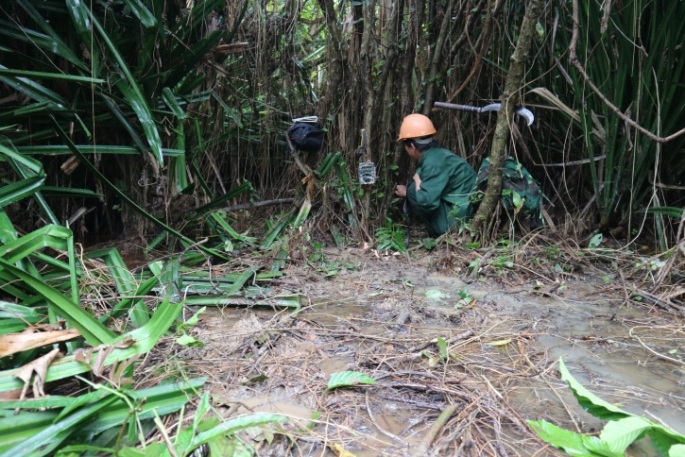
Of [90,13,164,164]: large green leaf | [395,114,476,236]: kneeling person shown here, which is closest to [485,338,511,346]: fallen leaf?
[395,114,476,236]: kneeling person

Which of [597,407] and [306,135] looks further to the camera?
[306,135]

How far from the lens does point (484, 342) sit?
1739mm

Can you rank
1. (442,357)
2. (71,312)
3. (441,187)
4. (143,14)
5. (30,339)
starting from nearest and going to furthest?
1. (30,339)
2. (71,312)
3. (442,357)
4. (143,14)
5. (441,187)

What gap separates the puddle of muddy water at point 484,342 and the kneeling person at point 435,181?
0.71 m

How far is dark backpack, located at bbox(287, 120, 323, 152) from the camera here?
3254mm

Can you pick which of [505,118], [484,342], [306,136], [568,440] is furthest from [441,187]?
[568,440]

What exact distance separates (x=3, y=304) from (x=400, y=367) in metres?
1.34

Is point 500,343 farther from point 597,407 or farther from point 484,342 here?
point 597,407

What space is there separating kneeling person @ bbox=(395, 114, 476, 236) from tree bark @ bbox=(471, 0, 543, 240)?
9.0 inches

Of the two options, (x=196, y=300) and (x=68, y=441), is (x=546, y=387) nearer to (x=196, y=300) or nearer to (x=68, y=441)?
(x=68, y=441)

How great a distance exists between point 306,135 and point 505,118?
141cm

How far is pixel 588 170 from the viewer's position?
10.6ft

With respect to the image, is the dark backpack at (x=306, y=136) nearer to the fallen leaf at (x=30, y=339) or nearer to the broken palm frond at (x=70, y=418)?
the fallen leaf at (x=30, y=339)

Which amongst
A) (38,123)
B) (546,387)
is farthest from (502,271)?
(38,123)
